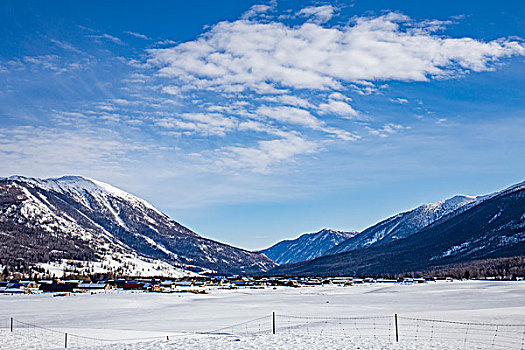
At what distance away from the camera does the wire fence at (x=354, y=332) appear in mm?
33719

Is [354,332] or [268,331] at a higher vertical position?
[354,332]

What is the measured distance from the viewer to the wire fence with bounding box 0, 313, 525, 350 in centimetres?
3372

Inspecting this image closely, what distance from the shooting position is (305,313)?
2311 inches

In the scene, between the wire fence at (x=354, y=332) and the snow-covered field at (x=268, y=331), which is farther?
the wire fence at (x=354, y=332)

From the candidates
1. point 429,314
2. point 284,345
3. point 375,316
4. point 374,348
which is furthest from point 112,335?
point 429,314

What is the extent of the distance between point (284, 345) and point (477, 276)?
17654 centimetres

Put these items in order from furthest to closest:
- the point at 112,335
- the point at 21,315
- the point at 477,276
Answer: the point at 477,276
the point at 21,315
the point at 112,335

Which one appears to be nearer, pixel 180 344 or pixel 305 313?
pixel 180 344

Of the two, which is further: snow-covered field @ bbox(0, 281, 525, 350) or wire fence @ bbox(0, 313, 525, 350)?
wire fence @ bbox(0, 313, 525, 350)

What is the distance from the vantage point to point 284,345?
3148cm

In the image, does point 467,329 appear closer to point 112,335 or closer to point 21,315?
point 112,335

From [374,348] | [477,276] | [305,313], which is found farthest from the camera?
[477,276]

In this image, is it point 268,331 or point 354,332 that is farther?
point 268,331

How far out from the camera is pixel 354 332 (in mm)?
39219
